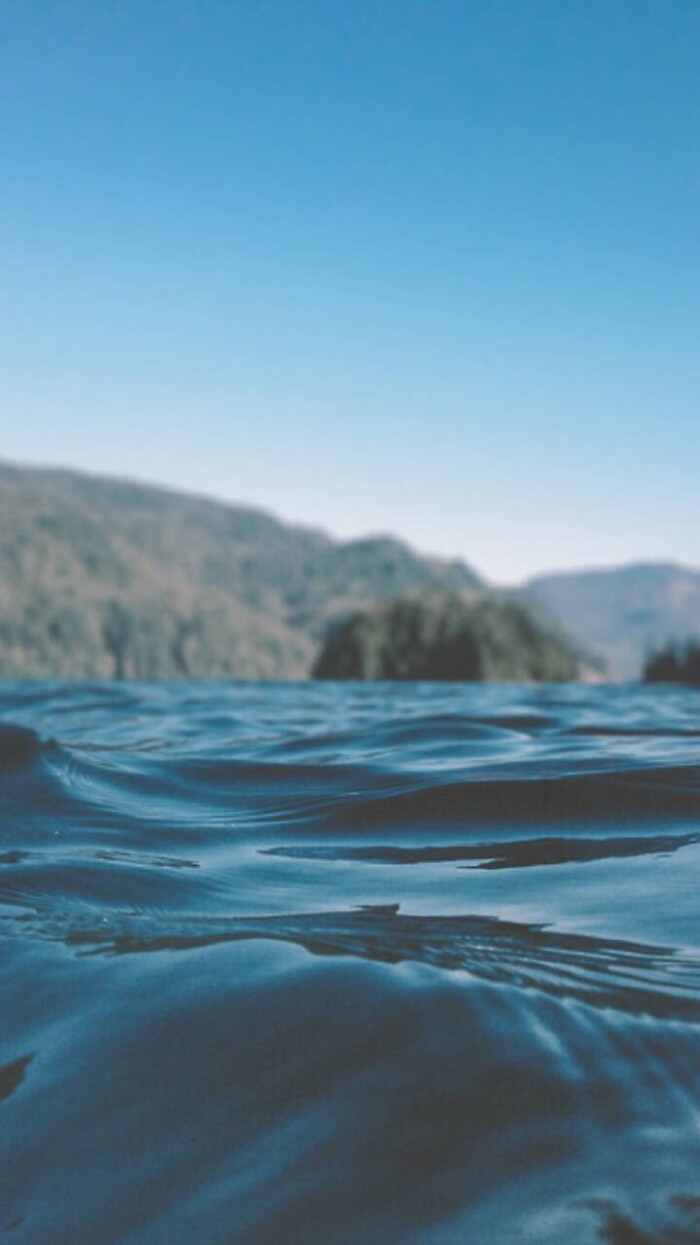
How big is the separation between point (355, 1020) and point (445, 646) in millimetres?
23592

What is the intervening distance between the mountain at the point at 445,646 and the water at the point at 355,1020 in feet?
66.9

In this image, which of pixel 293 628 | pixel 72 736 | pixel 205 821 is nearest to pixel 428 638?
pixel 72 736

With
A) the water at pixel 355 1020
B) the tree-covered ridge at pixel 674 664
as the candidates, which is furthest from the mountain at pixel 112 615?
the water at pixel 355 1020

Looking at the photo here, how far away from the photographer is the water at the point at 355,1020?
1.37 metres

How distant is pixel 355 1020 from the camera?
190cm

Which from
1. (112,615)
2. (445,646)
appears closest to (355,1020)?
(445,646)

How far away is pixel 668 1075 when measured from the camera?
5.41ft

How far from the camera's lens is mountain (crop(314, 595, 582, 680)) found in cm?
2448

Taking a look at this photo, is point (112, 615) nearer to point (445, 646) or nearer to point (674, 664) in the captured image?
point (445, 646)

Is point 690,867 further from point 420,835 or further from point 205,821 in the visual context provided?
point 205,821

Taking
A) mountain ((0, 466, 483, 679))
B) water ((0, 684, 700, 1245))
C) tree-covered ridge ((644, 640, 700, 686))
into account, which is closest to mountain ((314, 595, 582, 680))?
tree-covered ridge ((644, 640, 700, 686))

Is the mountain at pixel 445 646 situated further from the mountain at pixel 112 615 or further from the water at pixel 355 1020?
the mountain at pixel 112 615

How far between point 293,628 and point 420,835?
537 feet

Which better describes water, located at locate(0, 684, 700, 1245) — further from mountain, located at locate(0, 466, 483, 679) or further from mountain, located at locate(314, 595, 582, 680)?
mountain, located at locate(0, 466, 483, 679)
